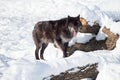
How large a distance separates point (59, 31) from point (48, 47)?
160cm

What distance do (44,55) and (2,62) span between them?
1.54 m

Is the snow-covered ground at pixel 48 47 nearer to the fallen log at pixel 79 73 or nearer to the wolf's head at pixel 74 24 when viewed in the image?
the fallen log at pixel 79 73

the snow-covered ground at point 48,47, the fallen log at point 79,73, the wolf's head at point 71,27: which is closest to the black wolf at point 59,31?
the wolf's head at point 71,27

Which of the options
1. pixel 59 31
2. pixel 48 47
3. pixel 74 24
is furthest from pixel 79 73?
pixel 48 47

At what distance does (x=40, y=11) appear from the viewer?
22.3m

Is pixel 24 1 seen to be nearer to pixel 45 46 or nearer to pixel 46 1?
pixel 46 1

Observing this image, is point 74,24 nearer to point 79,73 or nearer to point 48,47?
point 48,47

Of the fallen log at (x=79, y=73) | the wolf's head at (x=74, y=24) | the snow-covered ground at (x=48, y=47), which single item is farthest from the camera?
Answer: the wolf's head at (x=74, y=24)

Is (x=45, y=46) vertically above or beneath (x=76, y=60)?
beneath

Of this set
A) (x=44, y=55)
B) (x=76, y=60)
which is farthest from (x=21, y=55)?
(x=76, y=60)

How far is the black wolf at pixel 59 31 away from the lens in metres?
10.3

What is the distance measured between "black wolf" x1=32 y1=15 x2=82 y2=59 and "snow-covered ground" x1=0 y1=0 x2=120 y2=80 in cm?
59

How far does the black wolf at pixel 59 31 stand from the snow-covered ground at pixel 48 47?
589 mm

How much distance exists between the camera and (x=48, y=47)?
11969 mm
